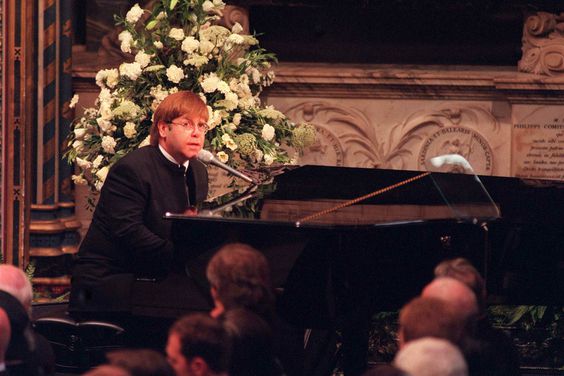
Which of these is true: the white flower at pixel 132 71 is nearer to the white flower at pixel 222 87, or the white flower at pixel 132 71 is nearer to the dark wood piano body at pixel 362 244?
the white flower at pixel 222 87

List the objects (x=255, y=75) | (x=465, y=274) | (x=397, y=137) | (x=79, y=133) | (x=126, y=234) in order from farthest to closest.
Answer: (x=397, y=137) → (x=255, y=75) → (x=79, y=133) → (x=126, y=234) → (x=465, y=274)

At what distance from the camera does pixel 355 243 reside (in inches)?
225

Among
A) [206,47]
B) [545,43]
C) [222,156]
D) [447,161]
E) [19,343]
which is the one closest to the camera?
[19,343]

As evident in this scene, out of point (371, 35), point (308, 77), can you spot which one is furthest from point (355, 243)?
point (371, 35)

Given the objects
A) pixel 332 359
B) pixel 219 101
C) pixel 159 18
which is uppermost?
pixel 159 18

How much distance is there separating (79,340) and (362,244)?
1.40 meters

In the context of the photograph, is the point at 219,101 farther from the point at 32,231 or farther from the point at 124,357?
the point at 124,357

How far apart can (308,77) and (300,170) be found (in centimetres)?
258

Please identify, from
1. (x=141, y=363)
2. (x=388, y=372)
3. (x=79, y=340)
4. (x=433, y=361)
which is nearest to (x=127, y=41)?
(x=79, y=340)

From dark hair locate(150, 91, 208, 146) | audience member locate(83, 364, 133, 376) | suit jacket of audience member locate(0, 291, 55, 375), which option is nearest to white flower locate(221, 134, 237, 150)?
dark hair locate(150, 91, 208, 146)

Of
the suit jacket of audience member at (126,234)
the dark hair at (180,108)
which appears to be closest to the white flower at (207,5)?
the dark hair at (180,108)

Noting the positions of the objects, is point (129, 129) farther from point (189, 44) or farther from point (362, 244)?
point (362, 244)

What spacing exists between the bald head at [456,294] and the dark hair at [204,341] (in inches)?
32.6

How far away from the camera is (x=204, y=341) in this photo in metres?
4.33
